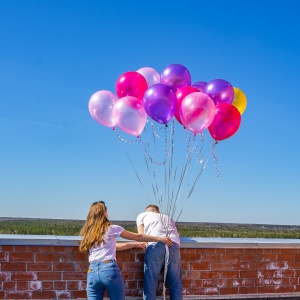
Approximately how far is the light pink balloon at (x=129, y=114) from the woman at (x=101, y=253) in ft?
3.17

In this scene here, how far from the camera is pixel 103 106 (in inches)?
226

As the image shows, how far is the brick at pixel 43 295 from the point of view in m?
5.36

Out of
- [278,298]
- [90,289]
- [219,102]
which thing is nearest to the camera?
[90,289]

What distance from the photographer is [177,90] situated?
575 cm

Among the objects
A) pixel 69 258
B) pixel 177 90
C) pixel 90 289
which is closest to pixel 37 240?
pixel 69 258

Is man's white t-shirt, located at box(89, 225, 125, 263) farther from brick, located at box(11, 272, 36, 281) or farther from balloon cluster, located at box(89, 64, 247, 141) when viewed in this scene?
balloon cluster, located at box(89, 64, 247, 141)

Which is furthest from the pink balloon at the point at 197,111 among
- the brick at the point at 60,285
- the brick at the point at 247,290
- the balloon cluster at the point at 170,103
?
the brick at the point at 60,285

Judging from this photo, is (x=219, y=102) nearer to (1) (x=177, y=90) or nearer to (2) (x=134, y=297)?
(1) (x=177, y=90)

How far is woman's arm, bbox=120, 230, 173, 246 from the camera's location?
4902mm

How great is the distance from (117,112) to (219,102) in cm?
107

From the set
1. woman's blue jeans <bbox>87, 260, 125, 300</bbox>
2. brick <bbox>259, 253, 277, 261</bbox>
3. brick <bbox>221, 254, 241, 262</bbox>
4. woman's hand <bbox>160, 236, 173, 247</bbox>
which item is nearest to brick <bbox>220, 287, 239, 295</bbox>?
brick <bbox>221, 254, 241, 262</bbox>

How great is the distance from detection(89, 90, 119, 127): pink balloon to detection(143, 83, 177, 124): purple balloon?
1.77 feet

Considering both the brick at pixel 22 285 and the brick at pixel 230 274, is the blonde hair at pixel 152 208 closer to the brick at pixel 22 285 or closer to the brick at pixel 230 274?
the brick at pixel 230 274

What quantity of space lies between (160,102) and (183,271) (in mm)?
1791
